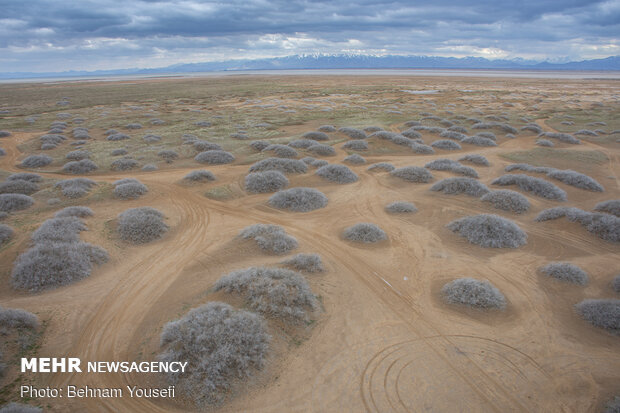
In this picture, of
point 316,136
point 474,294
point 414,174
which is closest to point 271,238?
point 474,294

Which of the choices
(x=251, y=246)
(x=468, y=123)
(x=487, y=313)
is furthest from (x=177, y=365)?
(x=468, y=123)

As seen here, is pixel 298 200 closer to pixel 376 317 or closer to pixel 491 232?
pixel 376 317

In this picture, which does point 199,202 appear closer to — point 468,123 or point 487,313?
point 487,313

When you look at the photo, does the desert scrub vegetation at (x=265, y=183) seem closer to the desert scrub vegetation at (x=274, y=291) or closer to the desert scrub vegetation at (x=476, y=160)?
the desert scrub vegetation at (x=274, y=291)

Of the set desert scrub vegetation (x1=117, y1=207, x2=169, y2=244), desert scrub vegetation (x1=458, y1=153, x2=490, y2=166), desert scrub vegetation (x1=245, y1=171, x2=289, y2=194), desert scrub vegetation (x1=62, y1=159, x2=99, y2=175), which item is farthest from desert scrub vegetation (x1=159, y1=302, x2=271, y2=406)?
desert scrub vegetation (x1=458, y1=153, x2=490, y2=166)

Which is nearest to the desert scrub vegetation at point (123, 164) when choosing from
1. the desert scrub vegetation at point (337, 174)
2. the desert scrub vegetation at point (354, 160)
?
the desert scrub vegetation at point (337, 174)
